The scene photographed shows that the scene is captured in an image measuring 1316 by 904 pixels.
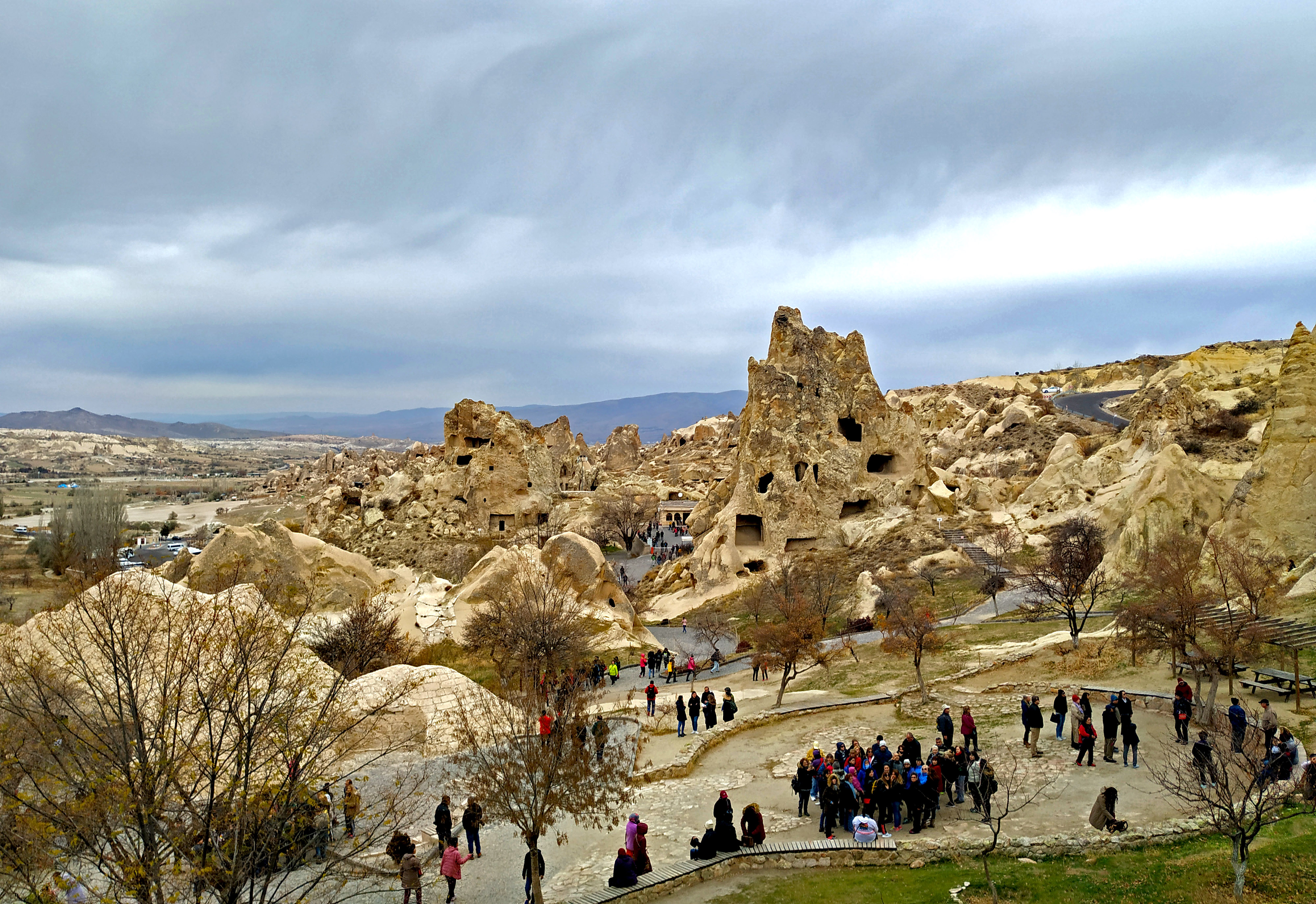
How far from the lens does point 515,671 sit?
72.2 feet

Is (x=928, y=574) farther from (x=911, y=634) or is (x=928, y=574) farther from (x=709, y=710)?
(x=709, y=710)

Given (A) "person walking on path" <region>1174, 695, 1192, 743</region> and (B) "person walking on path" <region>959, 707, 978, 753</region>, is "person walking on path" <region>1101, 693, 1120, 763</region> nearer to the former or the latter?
(A) "person walking on path" <region>1174, 695, 1192, 743</region>

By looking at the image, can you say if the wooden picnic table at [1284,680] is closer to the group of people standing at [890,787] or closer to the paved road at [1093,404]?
the group of people standing at [890,787]

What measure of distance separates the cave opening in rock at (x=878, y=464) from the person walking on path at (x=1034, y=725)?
3254 cm

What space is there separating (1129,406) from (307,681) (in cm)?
8830

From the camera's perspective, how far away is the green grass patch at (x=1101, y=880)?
880 centimetres

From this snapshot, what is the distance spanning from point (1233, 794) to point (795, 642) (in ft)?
33.0

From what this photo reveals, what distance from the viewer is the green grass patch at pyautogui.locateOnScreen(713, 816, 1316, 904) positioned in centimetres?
880

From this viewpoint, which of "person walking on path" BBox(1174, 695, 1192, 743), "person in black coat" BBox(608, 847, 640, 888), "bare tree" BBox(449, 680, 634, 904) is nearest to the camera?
"bare tree" BBox(449, 680, 634, 904)

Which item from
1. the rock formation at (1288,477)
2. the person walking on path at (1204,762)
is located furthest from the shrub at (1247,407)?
the person walking on path at (1204,762)

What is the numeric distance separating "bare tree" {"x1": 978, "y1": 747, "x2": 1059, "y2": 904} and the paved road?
6360cm

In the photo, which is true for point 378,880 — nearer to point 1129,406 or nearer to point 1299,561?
point 1299,561

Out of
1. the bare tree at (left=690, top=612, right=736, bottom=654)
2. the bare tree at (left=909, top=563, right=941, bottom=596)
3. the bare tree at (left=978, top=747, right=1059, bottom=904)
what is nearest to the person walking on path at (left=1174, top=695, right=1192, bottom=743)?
the bare tree at (left=978, top=747, right=1059, bottom=904)

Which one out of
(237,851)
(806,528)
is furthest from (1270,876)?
(806,528)
